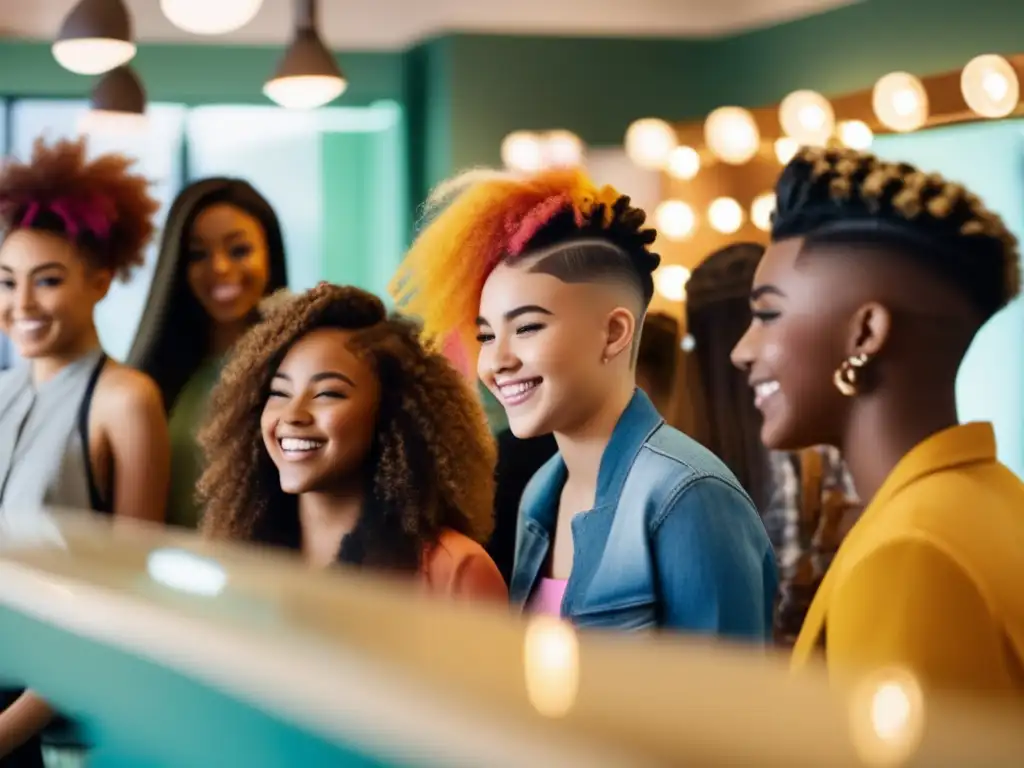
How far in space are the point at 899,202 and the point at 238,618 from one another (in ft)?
1.53

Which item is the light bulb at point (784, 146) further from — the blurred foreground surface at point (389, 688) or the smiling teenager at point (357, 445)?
the blurred foreground surface at point (389, 688)

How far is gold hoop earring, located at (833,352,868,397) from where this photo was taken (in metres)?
0.76

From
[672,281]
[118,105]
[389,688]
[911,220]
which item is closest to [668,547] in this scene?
[911,220]

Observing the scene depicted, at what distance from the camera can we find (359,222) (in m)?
4.92

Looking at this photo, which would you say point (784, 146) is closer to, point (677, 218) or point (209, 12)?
point (677, 218)

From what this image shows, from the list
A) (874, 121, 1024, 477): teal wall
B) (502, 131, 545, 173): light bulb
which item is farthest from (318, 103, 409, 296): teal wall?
(874, 121, 1024, 477): teal wall

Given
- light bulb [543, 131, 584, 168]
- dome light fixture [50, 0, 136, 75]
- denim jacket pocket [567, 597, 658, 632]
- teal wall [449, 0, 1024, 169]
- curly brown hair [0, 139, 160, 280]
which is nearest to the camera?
denim jacket pocket [567, 597, 658, 632]

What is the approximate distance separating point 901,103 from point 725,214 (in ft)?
1.38

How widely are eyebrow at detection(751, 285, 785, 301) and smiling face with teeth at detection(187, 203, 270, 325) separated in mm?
1034

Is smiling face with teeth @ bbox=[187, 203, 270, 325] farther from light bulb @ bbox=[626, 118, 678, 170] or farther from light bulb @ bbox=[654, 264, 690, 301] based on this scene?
light bulb @ bbox=[626, 118, 678, 170]

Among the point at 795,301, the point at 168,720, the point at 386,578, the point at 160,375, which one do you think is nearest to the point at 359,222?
the point at 160,375

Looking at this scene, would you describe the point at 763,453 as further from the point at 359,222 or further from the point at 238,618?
the point at 359,222

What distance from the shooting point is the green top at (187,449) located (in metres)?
1.62

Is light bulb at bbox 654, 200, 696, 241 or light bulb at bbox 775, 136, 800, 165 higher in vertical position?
light bulb at bbox 775, 136, 800, 165
